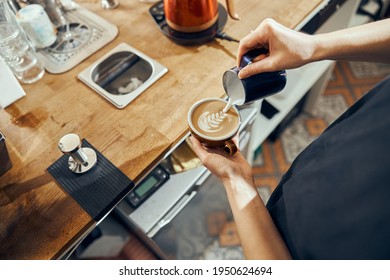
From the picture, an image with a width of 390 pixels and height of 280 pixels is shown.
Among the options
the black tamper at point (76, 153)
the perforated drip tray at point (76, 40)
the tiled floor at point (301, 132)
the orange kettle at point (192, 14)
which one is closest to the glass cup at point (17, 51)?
the perforated drip tray at point (76, 40)

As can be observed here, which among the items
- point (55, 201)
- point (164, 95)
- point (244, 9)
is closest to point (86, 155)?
point (55, 201)

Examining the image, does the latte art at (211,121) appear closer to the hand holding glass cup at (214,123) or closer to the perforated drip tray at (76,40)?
the hand holding glass cup at (214,123)

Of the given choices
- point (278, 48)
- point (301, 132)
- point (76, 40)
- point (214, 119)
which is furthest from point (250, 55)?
point (301, 132)

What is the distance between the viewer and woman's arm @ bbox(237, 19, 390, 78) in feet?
2.71

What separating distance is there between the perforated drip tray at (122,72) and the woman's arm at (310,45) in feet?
1.15

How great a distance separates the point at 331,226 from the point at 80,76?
873 mm

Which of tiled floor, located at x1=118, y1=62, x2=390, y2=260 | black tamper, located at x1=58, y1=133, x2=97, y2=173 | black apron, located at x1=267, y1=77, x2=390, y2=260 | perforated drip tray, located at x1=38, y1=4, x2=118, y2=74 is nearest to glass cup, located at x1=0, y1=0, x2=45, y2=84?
perforated drip tray, located at x1=38, y1=4, x2=118, y2=74

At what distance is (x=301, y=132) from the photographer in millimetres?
2078

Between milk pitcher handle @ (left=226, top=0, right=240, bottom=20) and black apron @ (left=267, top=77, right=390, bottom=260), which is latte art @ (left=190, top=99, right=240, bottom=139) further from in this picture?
milk pitcher handle @ (left=226, top=0, right=240, bottom=20)

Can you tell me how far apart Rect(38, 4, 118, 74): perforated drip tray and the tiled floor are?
1.16m

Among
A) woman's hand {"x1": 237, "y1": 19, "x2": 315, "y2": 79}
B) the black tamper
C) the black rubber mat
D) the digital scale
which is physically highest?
woman's hand {"x1": 237, "y1": 19, "x2": 315, "y2": 79}

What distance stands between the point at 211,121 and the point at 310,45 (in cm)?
33

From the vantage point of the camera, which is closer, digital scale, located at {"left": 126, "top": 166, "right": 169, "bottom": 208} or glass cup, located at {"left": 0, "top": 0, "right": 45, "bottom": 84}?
glass cup, located at {"left": 0, "top": 0, "right": 45, "bottom": 84}
